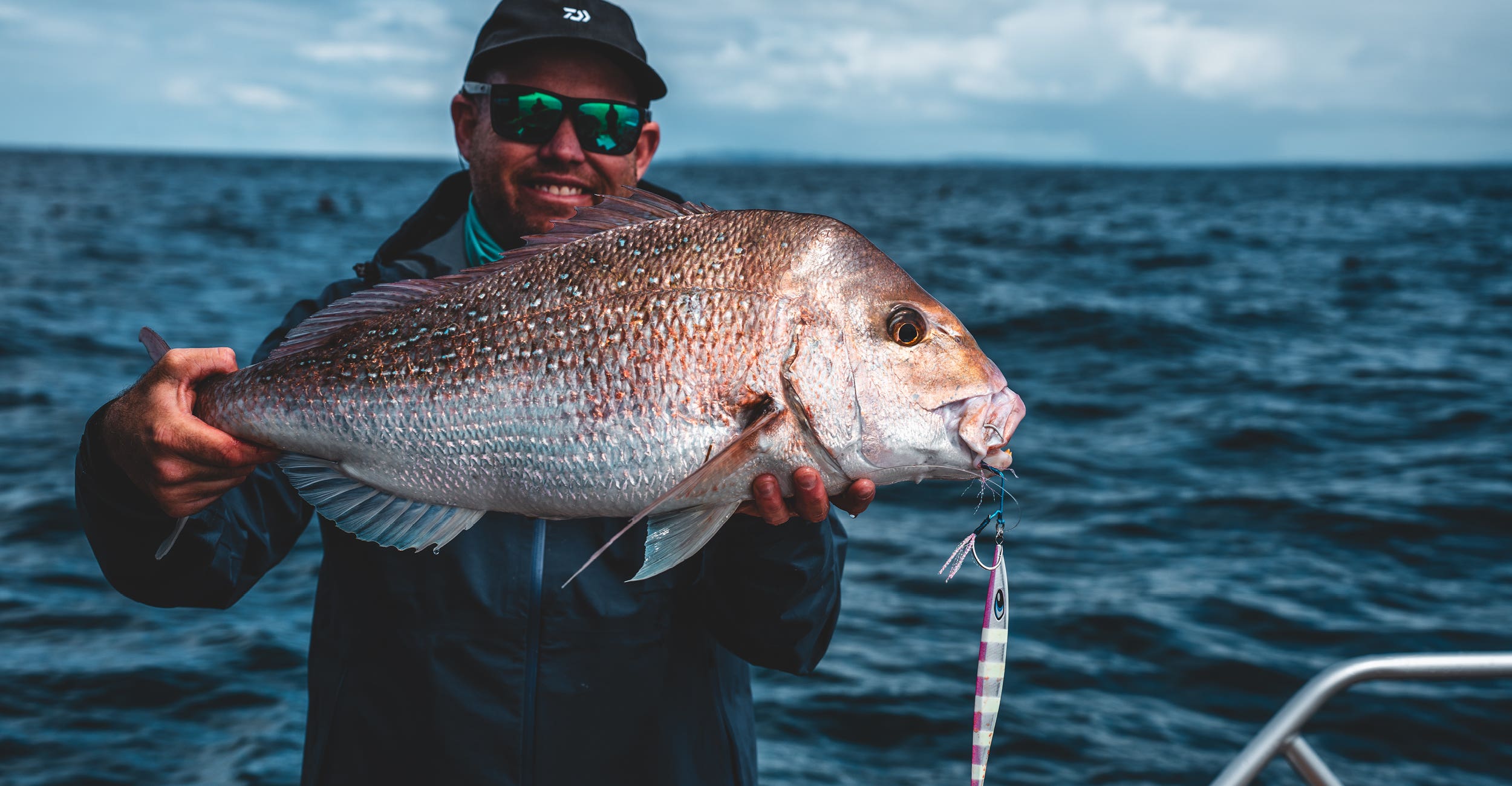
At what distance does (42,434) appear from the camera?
1127cm

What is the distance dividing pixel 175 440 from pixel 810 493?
1.26 meters

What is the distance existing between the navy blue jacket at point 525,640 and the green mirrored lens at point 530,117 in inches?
42.2

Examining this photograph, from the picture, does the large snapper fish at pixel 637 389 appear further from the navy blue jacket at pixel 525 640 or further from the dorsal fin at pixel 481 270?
the navy blue jacket at pixel 525 640

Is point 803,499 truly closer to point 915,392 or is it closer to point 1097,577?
point 915,392

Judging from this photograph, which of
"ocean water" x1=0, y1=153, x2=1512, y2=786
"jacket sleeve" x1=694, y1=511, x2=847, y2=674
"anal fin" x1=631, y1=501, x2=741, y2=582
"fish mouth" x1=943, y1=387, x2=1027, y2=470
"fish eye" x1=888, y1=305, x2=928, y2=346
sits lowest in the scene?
"ocean water" x1=0, y1=153, x2=1512, y2=786

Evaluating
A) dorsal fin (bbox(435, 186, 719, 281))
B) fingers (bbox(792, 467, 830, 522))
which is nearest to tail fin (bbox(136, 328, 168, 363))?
dorsal fin (bbox(435, 186, 719, 281))

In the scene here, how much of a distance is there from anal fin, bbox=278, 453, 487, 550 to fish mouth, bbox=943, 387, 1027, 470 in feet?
3.31

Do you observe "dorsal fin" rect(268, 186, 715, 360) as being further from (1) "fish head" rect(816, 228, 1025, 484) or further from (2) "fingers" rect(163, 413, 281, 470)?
(1) "fish head" rect(816, 228, 1025, 484)

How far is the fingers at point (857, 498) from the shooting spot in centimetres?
221

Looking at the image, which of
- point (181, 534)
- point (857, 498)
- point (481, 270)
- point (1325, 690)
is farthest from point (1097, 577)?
point (181, 534)

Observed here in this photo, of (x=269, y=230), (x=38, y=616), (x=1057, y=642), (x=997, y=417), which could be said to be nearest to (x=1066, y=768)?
(x=1057, y=642)

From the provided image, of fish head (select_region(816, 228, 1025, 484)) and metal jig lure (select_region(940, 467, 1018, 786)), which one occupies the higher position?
fish head (select_region(816, 228, 1025, 484))

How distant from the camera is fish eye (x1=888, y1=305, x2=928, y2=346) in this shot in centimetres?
221

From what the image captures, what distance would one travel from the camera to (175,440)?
214cm
